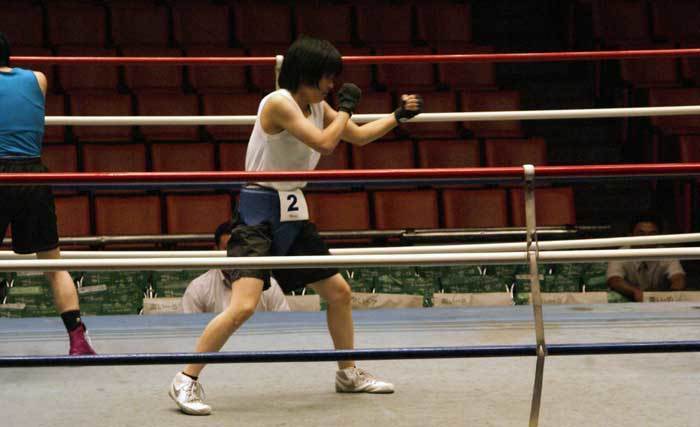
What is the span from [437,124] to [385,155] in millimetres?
539

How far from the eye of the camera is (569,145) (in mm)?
6039

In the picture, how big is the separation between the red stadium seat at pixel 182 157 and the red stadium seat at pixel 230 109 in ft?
1.12

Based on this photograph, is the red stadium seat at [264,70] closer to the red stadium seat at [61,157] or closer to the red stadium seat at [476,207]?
the red stadium seat at [61,157]

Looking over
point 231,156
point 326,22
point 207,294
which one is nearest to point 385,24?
point 326,22

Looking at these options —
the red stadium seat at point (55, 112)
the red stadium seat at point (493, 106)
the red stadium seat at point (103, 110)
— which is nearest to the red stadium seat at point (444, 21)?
the red stadium seat at point (493, 106)

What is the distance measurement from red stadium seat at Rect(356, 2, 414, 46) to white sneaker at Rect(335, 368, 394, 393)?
4.42 m

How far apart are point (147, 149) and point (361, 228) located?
1.30 meters

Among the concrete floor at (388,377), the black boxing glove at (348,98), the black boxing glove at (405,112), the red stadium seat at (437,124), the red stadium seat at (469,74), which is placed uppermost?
the red stadium seat at (469,74)

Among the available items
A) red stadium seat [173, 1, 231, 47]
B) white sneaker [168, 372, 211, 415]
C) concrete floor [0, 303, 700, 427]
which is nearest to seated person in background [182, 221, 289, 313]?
concrete floor [0, 303, 700, 427]

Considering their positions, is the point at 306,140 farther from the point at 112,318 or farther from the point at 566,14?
the point at 566,14

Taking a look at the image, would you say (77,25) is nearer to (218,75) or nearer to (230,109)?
(218,75)

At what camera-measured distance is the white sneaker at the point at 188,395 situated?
6.54 feet

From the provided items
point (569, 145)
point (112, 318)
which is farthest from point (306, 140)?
point (569, 145)

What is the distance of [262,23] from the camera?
21.1ft
